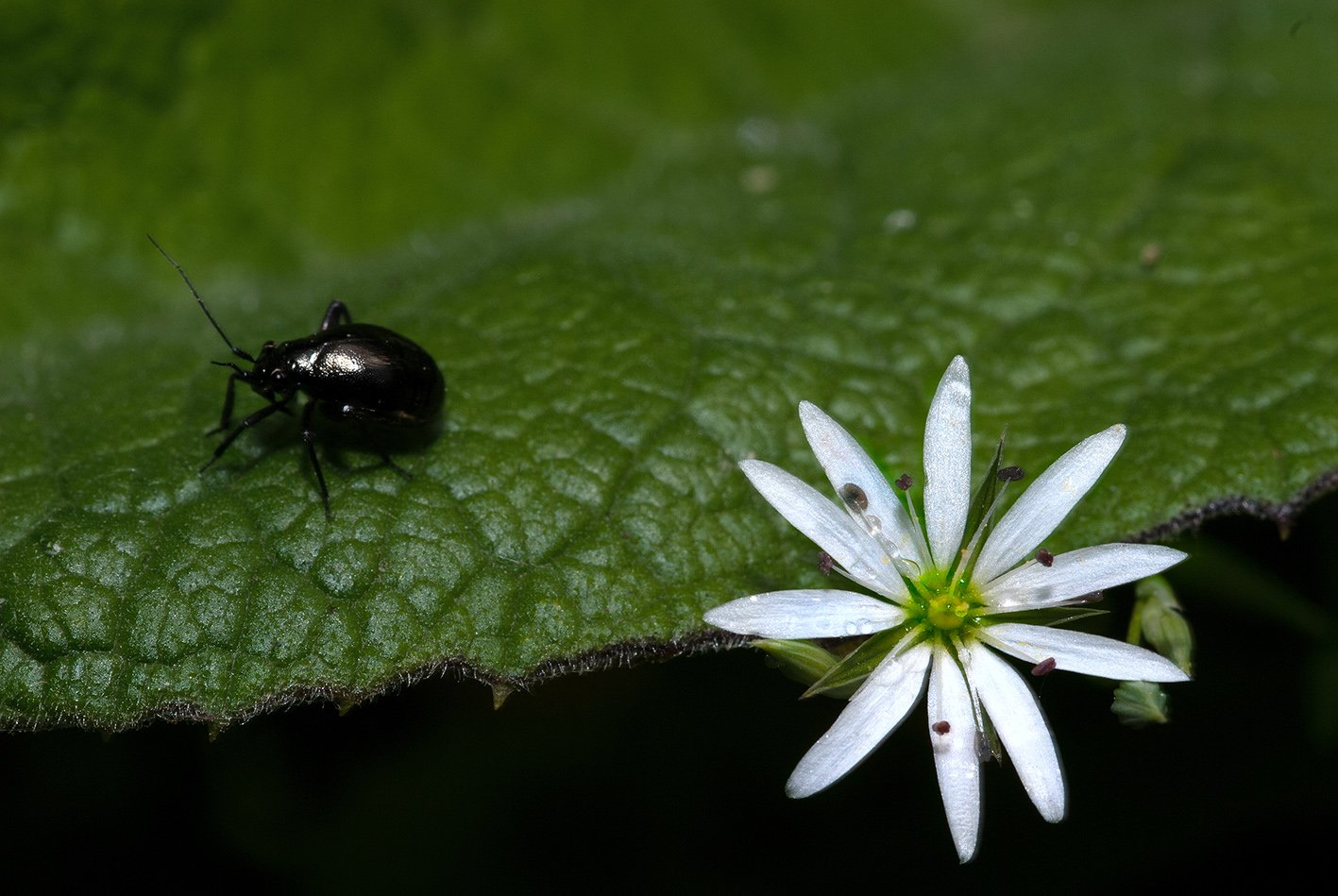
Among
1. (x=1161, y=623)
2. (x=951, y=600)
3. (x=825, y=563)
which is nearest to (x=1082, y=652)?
(x=951, y=600)

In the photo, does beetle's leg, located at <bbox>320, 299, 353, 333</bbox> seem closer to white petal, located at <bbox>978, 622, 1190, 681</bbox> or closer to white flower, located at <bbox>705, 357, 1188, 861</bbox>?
white flower, located at <bbox>705, 357, 1188, 861</bbox>

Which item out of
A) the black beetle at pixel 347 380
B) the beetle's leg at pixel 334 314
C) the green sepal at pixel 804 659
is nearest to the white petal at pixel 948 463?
the green sepal at pixel 804 659

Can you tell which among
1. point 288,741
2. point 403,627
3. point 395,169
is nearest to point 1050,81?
point 395,169

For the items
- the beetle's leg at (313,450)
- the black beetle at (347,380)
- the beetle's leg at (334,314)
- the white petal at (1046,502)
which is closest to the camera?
the white petal at (1046,502)

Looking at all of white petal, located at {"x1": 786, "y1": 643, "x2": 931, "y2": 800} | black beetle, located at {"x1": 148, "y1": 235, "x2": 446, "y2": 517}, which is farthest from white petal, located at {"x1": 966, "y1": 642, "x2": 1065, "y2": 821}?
black beetle, located at {"x1": 148, "y1": 235, "x2": 446, "y2": 517}

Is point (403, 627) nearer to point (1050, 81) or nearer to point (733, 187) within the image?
point (733, 187)

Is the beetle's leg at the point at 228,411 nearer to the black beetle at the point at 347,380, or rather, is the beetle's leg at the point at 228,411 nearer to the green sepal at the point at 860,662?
the black beetle at the point at 347,380

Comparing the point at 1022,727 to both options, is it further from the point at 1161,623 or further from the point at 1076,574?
the point at 1161,623
